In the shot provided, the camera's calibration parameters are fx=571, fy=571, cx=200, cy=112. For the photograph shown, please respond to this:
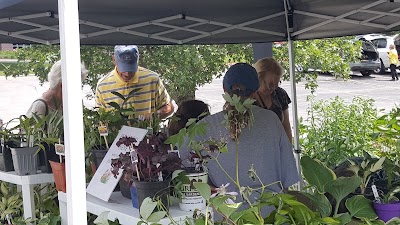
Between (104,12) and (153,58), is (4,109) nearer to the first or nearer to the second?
(153,58)

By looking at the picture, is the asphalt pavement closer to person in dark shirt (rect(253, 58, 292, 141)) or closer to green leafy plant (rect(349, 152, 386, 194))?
person in dark shirt (rect(253, 58, 292, 141))

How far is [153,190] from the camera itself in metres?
1.65

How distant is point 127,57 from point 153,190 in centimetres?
229

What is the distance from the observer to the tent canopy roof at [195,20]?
12.0 feet

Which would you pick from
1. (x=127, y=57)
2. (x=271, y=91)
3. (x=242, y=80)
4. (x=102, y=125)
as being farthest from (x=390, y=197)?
(x=127, y=57)

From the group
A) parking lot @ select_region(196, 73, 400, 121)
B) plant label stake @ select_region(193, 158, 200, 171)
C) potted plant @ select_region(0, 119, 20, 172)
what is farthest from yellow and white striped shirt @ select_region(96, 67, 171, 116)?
parking lot @ select_region(196, 73, 400, 121)

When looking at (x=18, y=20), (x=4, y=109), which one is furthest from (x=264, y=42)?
(x=4, y=109)

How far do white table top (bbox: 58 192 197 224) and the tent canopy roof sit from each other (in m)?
1.94

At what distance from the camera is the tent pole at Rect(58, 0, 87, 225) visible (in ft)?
4.60

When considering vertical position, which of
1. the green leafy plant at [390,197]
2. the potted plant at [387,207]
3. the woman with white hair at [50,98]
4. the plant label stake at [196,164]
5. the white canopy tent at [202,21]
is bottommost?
the potted plant at [387,207]

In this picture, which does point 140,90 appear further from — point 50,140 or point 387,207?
point 387,207

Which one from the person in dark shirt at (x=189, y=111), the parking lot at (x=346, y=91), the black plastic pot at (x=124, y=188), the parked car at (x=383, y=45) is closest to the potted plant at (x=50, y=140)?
the black plastic pot at (x=124, y=188)

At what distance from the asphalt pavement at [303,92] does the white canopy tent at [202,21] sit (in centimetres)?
566

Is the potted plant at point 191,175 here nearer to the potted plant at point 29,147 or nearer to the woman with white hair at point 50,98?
the potted plant at point 29,147
